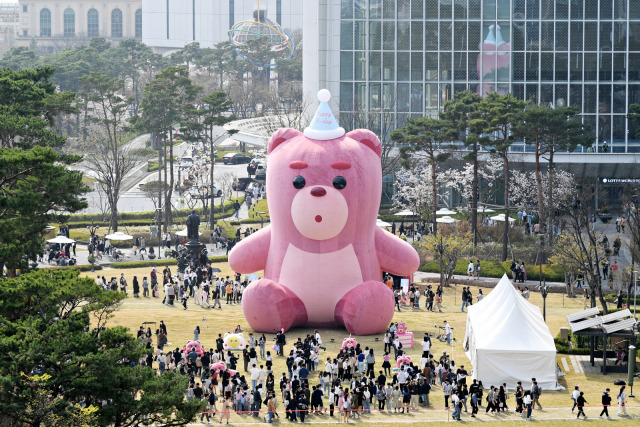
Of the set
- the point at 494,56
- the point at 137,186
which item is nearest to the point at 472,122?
the point at 494,56

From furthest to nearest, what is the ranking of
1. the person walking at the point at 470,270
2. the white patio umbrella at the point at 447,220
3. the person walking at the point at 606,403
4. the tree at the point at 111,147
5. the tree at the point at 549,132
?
the tree at the point at 111,147 < the white patio umbrella at the point at 447,220 < the tree at the point at 549,132 < the person walking at the point at 470,270 < the person walking at the point at 606,403

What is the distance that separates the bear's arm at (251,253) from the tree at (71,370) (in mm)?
13626

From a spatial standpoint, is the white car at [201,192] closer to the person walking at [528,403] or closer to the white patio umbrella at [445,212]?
the white patio umbrella at [445,212]

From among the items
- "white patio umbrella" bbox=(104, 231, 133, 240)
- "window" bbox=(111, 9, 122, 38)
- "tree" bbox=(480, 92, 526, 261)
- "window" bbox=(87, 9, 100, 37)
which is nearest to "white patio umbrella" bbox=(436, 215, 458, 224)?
"tree" bbox=(480, 92, 526, 261)

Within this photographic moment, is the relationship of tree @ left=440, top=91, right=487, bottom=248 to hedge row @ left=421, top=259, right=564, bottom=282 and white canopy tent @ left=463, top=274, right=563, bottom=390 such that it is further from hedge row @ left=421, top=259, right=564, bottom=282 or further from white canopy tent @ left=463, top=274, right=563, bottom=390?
white canopy tent @ left=463, top=274, right=563, bottom=390

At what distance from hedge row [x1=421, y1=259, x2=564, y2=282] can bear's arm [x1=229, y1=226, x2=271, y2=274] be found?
16.6 meters

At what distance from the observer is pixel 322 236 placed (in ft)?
116

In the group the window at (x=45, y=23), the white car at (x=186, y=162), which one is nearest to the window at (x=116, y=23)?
the window at (x=45, y=23)

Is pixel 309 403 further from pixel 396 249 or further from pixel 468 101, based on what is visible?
pixel 468 101

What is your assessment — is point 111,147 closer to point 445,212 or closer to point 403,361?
point 445,212

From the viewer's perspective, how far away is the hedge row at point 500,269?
165 ft

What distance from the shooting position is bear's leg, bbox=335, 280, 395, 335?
116 ft

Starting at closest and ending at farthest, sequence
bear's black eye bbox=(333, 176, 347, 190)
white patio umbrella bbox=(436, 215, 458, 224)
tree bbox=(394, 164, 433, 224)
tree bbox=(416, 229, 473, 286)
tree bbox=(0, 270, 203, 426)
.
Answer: tree bbox=(0, 270, 203, 426)
bear's black eye bbox=(333, 176, 347, 190)
tree bbox=(416, 229, 473, 286)
white patio umbrella bbox=(436, 215, 458, 224)
tree bbox=(394, 164, 433, 224)

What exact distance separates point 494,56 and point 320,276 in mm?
40262
